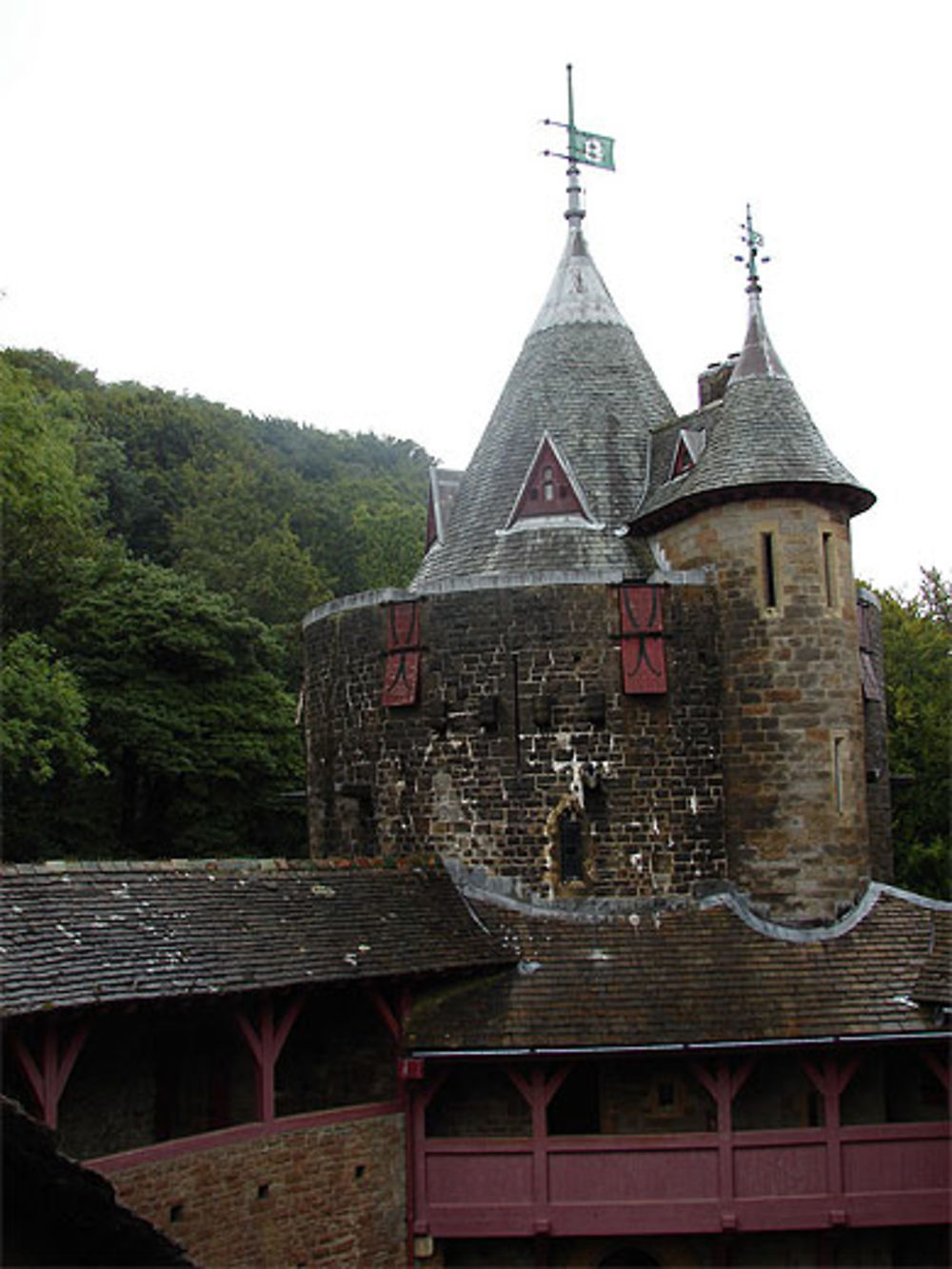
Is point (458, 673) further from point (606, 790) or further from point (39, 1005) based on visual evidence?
point (39, 1005)

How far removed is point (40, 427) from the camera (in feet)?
81.3

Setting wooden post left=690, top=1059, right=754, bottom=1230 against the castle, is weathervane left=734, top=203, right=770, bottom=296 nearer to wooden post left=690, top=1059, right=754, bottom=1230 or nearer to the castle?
the castle

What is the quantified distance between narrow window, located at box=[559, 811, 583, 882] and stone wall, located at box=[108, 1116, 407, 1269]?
3839 mm

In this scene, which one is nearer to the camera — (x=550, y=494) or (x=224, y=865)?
(x=224, y=865)

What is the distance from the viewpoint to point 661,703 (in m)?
18.4

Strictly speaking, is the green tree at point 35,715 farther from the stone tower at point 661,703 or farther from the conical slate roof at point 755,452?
the conical slate roof at point 755,452

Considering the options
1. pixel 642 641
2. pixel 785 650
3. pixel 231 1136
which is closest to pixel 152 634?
pixel 642 641

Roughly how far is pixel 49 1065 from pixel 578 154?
58.9ft

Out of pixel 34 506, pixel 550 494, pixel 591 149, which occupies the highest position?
pixel 591 149

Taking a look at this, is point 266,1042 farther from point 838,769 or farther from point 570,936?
point 838,769

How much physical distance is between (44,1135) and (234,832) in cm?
2524

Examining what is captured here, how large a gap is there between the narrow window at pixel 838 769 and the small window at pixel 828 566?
181 cm

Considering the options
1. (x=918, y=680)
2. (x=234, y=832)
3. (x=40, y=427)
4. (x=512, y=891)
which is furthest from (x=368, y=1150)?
(x=918, y=680)

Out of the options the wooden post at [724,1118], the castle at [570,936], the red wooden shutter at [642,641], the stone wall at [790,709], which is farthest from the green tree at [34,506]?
the wooden post at [724,1118]
